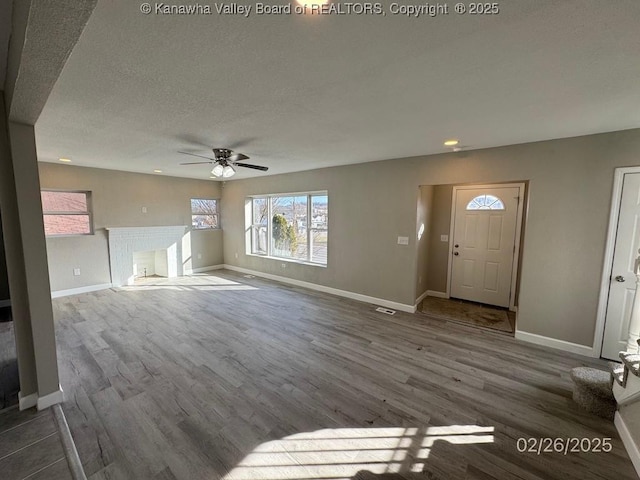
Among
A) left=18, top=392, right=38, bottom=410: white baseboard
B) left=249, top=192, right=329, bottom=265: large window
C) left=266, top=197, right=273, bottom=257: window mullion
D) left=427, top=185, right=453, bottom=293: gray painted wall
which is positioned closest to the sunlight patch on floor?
left=18, top=392, right=38, bottom=410: white baseboard

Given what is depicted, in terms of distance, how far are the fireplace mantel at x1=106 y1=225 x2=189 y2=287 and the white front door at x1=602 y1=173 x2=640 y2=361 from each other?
753 cm

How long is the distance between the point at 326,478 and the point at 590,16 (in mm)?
2733

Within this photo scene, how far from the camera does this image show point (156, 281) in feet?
19.5

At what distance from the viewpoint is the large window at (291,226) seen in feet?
17.8

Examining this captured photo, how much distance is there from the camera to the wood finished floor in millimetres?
1666

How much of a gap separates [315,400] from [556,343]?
300 cm

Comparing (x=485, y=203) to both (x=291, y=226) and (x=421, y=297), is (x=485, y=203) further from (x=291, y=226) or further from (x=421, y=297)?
(x=291, y=226)

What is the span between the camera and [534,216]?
316 centimetres

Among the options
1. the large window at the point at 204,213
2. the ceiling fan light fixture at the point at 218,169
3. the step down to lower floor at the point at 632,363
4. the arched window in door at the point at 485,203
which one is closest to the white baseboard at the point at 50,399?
the ceiling fan light fixture at the point at 218,169

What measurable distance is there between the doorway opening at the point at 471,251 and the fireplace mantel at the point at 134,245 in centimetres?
555

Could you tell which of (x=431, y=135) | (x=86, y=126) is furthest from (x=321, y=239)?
(x=86, y=126)

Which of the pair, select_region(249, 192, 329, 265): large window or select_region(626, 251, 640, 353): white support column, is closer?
select_region(626, 251, 640, 353): white support column

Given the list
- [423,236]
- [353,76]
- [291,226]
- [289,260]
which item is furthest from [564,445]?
[291,226]

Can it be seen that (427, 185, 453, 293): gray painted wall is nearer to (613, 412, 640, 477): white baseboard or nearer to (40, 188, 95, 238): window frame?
(613, 412, 640, 477): white baseboard
